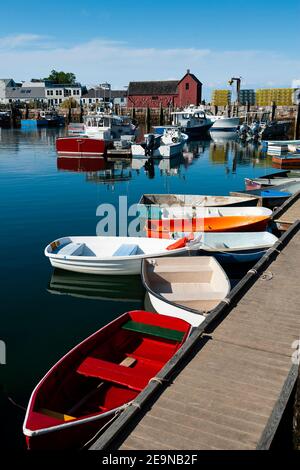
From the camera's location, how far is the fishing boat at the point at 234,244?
12.5 meters

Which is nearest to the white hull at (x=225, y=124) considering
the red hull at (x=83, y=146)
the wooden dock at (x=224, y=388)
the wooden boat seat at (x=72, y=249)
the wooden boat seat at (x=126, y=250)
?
the red hull at (x=83, y=146)

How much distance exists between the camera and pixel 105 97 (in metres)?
97.7

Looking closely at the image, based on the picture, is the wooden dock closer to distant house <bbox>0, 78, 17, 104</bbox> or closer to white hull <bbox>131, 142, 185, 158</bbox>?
white hull <bbox>131, 142, 185, 158</bbox>

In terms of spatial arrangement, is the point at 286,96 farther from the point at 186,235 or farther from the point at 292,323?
the point at 292,323

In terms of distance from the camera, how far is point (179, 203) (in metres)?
17.7

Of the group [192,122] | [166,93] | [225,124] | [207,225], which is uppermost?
[166,93]

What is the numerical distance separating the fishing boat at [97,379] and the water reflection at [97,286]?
348 centimetres

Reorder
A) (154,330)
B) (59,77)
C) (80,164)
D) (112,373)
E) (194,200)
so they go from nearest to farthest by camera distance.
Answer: (112,373)
(154,330)
(194,200)
(80,164)
(59,77)

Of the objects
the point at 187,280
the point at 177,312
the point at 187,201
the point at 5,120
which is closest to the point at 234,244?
the point at 187,280

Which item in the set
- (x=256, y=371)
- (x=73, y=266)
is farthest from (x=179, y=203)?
(x=256, y=371)

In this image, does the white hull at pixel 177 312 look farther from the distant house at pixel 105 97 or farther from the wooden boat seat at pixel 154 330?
the distant house at pixel 105 97

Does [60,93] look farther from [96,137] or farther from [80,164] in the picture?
[80,164]

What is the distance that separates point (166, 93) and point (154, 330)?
84918 millimetres

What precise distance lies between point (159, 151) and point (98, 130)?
7.48 m
